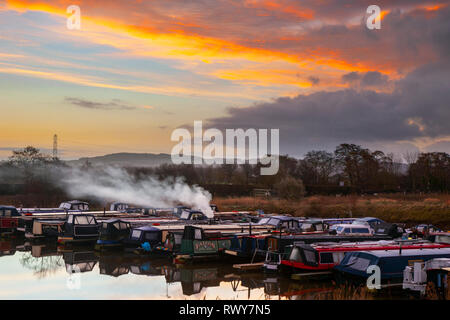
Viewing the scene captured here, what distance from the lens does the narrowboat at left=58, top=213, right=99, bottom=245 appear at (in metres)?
38.9

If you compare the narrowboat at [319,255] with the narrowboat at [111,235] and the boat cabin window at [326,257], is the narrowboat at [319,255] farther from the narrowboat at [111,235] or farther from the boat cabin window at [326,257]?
the narrowboat at [111,235]

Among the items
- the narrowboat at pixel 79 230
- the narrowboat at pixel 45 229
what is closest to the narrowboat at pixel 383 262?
the narrowboat at pixel 79 230

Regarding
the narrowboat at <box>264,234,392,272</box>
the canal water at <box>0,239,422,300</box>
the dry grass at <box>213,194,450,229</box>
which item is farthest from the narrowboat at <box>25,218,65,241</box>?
the dry grass at <box>213,194,450,229</box>

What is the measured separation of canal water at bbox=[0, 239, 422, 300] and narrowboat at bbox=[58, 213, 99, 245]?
3.52m

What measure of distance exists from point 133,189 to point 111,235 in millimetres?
29364

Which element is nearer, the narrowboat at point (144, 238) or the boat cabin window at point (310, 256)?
the boat cabin window at point (310, 256)

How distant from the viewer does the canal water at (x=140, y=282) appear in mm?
23250

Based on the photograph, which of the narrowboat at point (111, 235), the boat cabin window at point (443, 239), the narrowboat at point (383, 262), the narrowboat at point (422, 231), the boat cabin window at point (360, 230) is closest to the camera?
the narrowboat at point (383, 262)

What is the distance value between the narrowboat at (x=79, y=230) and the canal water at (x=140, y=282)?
11.6ft

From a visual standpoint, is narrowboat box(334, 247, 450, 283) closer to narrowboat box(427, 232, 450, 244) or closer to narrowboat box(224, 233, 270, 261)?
narrowboat box(427, 232, 450, 244)

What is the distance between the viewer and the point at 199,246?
31734mm

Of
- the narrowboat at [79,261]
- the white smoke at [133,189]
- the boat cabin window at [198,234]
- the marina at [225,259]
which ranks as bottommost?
the narrowboat at [79,261]

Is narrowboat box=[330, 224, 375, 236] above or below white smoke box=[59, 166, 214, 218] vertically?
below

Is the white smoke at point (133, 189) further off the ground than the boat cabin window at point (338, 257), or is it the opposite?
the white smoke at point (133, 189)
